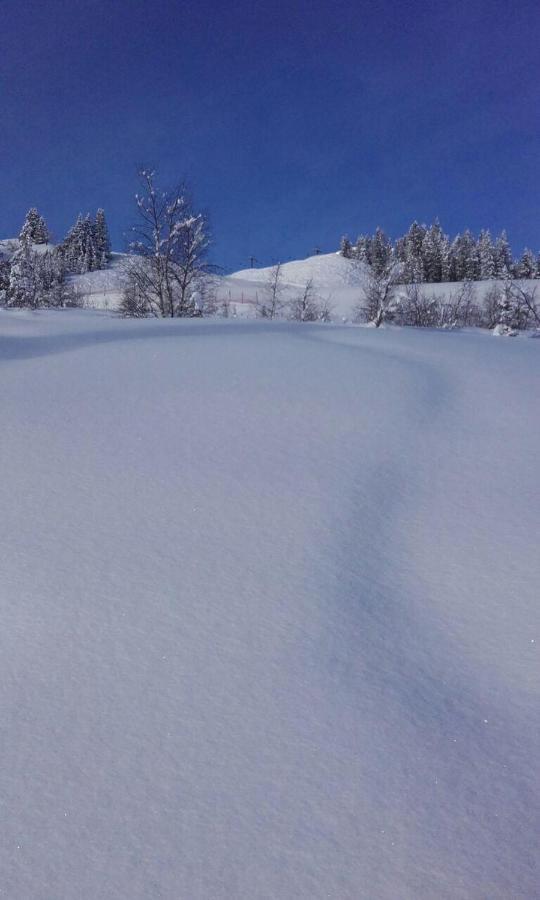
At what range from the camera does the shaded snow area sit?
100cm

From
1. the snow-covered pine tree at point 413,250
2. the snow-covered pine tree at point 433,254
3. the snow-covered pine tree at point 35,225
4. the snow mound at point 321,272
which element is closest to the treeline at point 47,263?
the snow-covered pine tree at point 35,225

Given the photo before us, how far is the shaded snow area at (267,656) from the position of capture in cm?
100

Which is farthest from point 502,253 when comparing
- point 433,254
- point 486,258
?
point 433,254

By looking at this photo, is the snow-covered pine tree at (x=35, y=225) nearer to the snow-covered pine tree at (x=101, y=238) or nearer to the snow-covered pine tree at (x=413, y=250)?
the snow-covered pine tree at (x=101, y=238)

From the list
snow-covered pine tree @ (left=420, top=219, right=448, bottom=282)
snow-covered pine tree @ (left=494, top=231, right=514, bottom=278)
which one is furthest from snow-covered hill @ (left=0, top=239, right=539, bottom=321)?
snow-covered pine tree @ (left=494, top=231, right=514, bottom=278)

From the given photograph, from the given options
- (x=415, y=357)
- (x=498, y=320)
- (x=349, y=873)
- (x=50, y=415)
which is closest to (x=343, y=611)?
(x=349, y=873)

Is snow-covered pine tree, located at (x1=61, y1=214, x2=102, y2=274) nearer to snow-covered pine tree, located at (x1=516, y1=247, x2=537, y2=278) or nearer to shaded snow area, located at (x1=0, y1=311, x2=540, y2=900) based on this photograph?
snow-covered pine tree, located at (x1=516, y1=247, x2=537, y2=278)

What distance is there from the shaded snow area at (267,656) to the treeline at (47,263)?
20.4 meters

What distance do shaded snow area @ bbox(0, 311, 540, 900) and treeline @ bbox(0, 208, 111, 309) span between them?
20.4m

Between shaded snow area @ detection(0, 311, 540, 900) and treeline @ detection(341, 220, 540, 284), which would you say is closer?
shaded snow area @ detection(0, 311, 540, 900)

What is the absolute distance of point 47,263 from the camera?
36219 millimetres

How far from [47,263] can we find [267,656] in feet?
133

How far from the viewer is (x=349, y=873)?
973 mm

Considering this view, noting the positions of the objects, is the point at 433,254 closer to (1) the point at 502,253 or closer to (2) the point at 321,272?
(1) the point at 502,253
